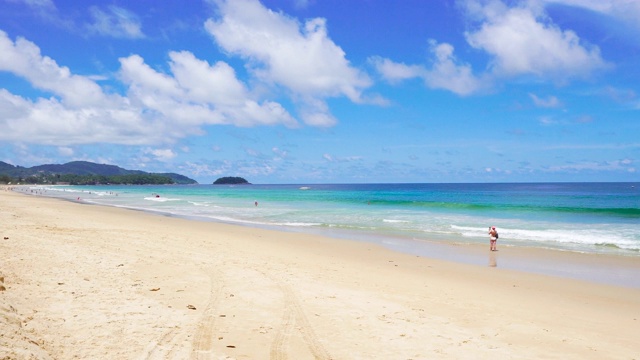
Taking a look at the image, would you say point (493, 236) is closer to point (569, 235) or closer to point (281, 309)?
point (569, 235)

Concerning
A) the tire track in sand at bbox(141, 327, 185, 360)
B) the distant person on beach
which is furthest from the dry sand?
the distant person on beach

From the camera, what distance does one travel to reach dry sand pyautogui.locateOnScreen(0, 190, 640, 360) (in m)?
5.48

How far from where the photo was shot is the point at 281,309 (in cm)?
729

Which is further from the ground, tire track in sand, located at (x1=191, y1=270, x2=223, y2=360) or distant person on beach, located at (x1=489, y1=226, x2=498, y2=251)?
distant person on beach, located at (x1=489, y1=226, x2=498, y2=251)

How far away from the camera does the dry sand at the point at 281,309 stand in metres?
5.48

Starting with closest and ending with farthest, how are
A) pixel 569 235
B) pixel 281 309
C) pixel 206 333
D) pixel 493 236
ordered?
pixel 206 333 < pixel 281 309 < pixel 493 236 < pixel 569 235

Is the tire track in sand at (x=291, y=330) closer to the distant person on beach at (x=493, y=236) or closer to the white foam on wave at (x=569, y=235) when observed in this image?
the distant person on beach at (x=493, y=236)

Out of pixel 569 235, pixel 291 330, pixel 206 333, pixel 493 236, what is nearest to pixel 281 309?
pixel 291 330

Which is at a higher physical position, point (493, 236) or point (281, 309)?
point (493, 236)

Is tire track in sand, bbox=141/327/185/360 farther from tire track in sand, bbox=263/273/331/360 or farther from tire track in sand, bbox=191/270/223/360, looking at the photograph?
tire track in sand, bbox=263/273/331/360

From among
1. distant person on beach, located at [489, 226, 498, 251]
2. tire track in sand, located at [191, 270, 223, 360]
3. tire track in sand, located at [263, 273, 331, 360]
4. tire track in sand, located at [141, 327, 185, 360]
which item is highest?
distant person on beach, located at [489, 226, 498, 251]

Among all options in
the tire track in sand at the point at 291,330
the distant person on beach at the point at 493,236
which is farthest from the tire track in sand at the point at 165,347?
the distant person on beach at the point at 493,236

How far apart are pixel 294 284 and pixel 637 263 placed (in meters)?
12.2

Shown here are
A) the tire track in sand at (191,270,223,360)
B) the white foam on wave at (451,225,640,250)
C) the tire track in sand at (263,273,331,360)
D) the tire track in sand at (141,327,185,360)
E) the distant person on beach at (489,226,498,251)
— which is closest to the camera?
the tire track in sand at (141,327,185,360)
